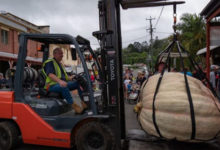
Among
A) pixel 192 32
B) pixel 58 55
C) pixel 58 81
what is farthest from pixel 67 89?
pixel 192 32

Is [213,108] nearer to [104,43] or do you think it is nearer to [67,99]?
[104,43]

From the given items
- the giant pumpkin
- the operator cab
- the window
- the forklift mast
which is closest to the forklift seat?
the operator cab

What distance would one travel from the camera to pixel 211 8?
24.7 ft

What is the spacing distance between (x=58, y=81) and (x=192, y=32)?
2105 centimetres

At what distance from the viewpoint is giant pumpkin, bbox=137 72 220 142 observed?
336 centimetres

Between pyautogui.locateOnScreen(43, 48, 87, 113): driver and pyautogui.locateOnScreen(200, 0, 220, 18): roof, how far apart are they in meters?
5.14

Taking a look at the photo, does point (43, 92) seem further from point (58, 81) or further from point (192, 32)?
point (192, 32)

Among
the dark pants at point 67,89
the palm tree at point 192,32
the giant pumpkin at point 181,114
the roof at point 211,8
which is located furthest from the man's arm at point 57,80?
the palm tree at point 192,32

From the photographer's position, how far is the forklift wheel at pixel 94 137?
3854 mm

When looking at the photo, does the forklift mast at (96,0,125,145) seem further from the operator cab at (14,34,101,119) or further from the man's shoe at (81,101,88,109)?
the man's shoe at (81,101,88,109)

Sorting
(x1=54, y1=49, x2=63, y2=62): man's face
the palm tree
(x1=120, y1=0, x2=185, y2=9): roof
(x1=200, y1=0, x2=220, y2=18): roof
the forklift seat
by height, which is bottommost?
the forklift seat

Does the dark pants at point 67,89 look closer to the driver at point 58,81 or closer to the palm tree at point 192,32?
the driver at point 58,81

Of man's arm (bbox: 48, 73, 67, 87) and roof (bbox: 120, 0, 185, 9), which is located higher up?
roof (bbox: 120, 0, 185, 9)

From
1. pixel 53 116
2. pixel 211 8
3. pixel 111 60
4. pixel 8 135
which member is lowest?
pixel 8 135
